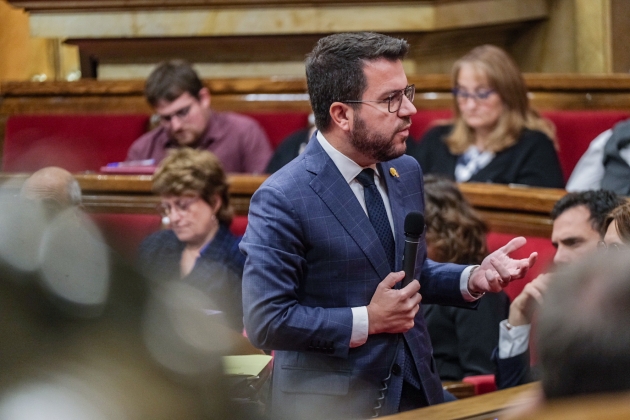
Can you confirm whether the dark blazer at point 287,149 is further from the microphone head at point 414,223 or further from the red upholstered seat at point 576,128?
the microphone head at point 414,223

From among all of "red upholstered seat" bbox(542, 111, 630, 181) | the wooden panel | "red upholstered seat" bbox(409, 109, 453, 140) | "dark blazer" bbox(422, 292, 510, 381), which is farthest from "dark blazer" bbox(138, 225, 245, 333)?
the wooden panel

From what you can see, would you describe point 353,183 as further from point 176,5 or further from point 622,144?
point 176,5

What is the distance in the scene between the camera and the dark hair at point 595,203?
2128mm

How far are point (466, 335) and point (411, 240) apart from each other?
818mm

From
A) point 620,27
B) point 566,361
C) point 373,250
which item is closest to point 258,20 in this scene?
point 620,27

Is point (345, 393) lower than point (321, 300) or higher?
lower

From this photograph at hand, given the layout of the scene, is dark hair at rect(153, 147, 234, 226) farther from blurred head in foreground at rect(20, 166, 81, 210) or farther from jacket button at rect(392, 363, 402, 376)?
jacket button at rect(392, 363, 402, 376)

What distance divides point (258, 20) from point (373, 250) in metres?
3.09

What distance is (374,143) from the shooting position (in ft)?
5.49

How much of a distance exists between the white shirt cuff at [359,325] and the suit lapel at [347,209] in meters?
0.09

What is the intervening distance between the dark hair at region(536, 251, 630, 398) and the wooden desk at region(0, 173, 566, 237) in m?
1.48

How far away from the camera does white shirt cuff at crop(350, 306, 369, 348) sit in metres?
1.61

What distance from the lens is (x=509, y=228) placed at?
104 inches

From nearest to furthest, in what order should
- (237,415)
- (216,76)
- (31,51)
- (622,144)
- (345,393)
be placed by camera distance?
(237,415)
(345,393)
(622,144)
(216,76)
(31,51)
